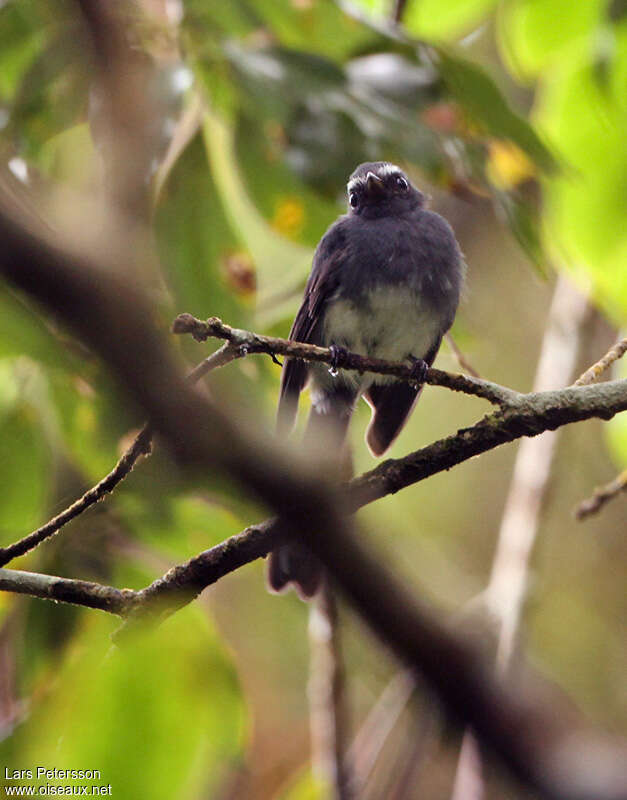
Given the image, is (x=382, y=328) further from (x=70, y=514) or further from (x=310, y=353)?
(x=70, y=514)

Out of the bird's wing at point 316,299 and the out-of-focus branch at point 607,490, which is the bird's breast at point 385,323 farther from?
the out-of-focus branch at point 607,490

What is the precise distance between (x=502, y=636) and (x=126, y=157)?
195 cm

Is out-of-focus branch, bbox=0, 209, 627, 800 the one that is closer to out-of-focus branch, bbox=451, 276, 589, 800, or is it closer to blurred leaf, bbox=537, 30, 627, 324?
blurred leaf, bbox=537, 30, 627, 324

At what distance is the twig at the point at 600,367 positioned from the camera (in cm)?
154

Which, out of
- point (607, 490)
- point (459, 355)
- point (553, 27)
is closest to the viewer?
point (607, 490)

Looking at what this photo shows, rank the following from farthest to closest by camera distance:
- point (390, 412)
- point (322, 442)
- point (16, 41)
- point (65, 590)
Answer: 1. point (390, 412)
2. point (16, 41)
3. point (322, 442)
4. point (65, 590)

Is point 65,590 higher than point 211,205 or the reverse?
the reverse

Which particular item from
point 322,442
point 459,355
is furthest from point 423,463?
point 459,355

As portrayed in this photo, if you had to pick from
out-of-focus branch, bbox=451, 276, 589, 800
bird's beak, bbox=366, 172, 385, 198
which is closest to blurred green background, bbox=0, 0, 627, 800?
bird's beak, bbox=366, 172, 385, 198

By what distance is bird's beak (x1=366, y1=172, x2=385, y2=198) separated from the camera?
261cm

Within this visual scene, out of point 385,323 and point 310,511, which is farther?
point 385,323

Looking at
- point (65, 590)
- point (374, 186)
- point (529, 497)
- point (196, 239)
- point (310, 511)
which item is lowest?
point (310, 511)

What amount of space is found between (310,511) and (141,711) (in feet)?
4.24

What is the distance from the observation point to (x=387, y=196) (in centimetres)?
279
